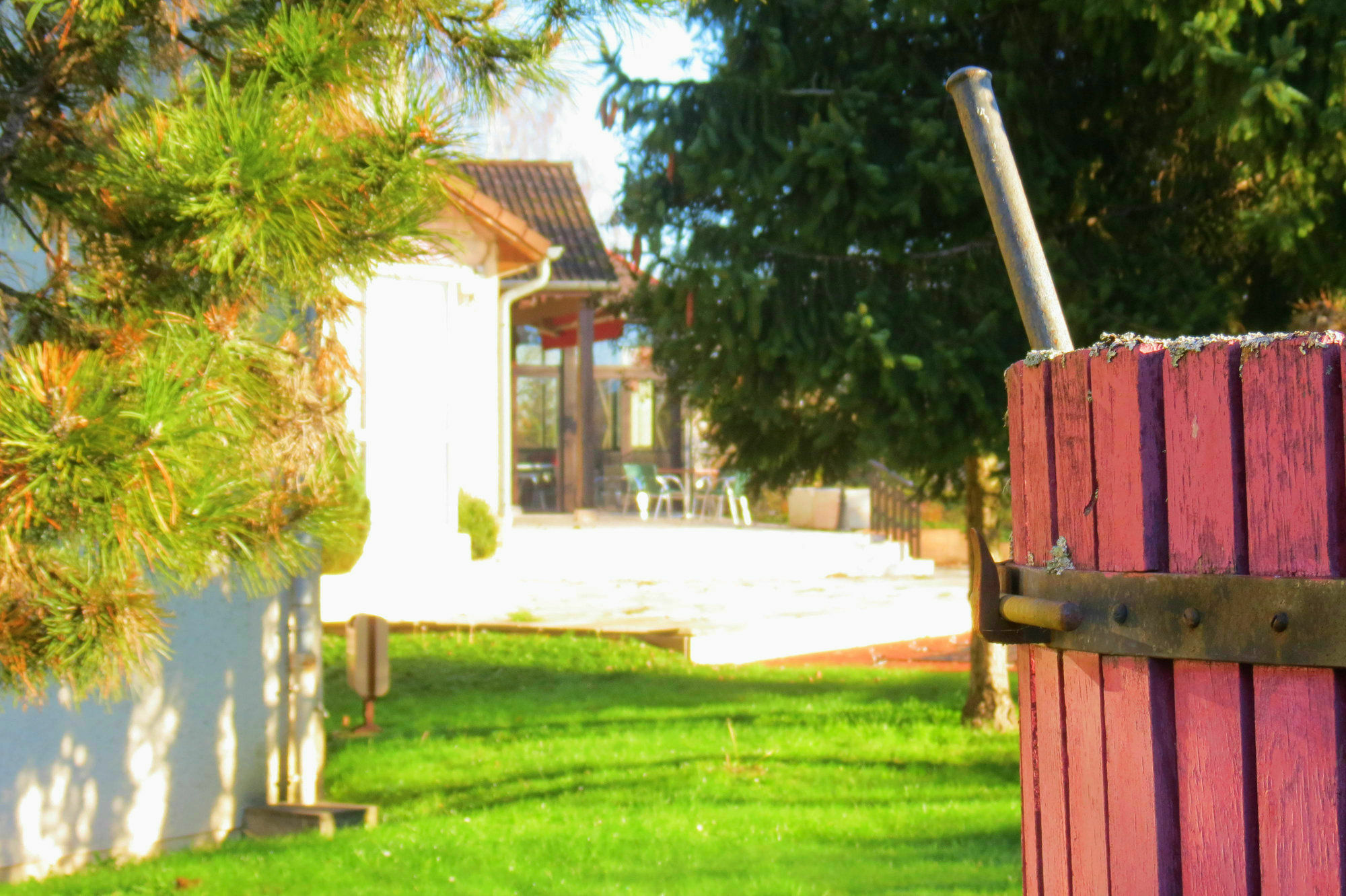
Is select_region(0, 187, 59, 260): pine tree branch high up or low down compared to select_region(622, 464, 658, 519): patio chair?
up

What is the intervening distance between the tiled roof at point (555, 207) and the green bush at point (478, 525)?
365 centimetres

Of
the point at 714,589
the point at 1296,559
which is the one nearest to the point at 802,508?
the point at 714,589

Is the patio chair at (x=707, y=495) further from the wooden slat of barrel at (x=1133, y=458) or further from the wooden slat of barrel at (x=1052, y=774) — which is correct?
the wooden slat of barrel at (x=1133, y=458)

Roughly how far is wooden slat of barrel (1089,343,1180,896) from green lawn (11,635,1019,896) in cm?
330

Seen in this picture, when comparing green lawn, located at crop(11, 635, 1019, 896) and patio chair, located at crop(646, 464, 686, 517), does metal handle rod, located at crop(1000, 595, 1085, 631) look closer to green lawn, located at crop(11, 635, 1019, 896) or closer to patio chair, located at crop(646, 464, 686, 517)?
green lawn, located at crop(11, 635, 1019, 896)

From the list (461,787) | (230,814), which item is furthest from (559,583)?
(230,814)

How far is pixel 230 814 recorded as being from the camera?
6086 mm

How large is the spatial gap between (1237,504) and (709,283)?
→ 513 cm

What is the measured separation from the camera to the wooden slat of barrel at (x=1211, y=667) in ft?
5.27

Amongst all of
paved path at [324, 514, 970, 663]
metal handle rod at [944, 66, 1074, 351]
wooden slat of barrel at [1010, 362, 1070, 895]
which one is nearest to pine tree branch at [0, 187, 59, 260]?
metal handle rod at [944, 66, 1074, 351]

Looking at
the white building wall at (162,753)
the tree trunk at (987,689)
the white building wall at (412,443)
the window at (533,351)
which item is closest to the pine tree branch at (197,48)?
the white building wall at (162,753)

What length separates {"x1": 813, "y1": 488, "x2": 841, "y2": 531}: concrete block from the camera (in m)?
20.1

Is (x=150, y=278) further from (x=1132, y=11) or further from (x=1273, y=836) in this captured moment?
(x=1132, y=11)

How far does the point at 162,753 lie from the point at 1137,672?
Answer: 5.17 m
